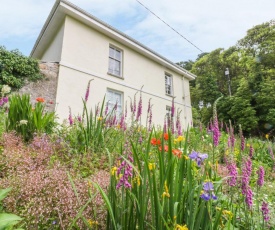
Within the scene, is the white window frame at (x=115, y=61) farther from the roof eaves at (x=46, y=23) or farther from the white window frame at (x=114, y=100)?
the roof eaves at (x=46, y=23)

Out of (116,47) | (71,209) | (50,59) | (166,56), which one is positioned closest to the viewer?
(71,209)

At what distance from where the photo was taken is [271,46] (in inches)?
688

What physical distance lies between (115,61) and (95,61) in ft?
4.83

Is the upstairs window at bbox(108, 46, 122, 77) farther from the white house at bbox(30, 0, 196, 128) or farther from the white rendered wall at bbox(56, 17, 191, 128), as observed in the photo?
the white rendered wall at bbox(56, 17, 191, 128)

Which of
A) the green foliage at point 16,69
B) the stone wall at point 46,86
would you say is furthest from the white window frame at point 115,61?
the green foliage at point 16,69

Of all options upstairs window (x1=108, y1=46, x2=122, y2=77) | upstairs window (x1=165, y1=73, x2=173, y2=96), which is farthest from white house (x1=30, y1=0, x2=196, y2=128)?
upstairs window (x1=165, y1=73, x2=173, y2=96)

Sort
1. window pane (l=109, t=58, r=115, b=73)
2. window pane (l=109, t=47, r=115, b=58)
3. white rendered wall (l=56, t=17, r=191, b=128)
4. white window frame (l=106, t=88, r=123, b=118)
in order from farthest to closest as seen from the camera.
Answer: window pane (l=109, t=47, r=115, b=58)
window pane (l=109, t=58, r=115, b=73)
white window frame (l=106, t=88, r=123, b=118)
white rendered wall (l=56, t=17, r=191, b=128)

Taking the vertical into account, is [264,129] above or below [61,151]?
above

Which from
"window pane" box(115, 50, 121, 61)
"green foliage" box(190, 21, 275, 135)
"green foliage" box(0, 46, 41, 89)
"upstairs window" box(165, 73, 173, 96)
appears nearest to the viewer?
"green foliage" box(0, 46, 41, 89)

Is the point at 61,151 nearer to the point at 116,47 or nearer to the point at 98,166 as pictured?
the point at 98,166

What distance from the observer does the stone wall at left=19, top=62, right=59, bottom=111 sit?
6.91 meters

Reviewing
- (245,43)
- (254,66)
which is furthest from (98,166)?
(245,43)

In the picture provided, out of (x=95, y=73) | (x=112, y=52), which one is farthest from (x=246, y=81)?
(x=95, y=73)

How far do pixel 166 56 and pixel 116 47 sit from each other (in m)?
4.00
